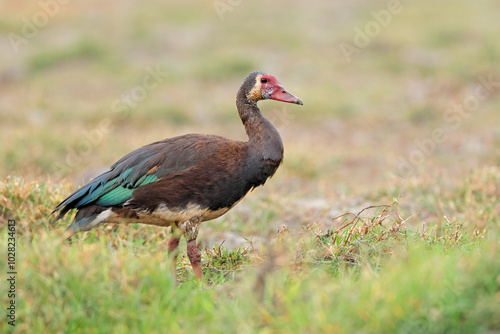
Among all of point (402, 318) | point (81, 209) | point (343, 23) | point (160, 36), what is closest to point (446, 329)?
point (402, 318)

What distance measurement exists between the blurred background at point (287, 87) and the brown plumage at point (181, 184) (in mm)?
1842

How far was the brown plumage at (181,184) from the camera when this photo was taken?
4.55 metres

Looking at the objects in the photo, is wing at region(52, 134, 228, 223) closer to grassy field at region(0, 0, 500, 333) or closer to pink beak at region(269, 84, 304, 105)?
grassy field at region(0, 0, 500, 333)

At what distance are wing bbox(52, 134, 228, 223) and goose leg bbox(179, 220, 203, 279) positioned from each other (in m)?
0.41

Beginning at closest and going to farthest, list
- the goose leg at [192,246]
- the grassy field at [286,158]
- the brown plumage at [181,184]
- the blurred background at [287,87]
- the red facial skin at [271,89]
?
the grassy field at [286,158] < the goose leg at [192,246] < the brown plumage at [181,184] < the red facial skin at [271,89] < the blurred background at [287,87]

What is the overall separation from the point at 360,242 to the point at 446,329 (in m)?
1.25

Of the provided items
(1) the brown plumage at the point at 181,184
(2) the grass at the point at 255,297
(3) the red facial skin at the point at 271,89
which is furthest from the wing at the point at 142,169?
(2) the grass at the point at 255,297

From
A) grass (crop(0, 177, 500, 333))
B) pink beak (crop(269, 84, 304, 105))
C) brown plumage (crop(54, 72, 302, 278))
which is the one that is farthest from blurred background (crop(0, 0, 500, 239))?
grass (crop(0, 177, 500, 333))

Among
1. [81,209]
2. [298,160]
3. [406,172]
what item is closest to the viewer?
[81,209]

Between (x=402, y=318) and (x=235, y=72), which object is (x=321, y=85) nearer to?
(x=235, y=72)

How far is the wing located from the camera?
4.63 metres

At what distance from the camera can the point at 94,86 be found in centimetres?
1491

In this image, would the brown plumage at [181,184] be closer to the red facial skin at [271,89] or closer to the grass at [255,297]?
the red facial skin at [271,89]

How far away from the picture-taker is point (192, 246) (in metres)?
4.53
